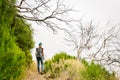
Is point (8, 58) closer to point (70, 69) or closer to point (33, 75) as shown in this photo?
point (33, 75)

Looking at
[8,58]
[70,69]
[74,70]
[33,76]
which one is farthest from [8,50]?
[70,69]

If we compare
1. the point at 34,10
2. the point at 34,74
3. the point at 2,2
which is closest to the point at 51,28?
the point at 34,10

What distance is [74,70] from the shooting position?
24125 mm

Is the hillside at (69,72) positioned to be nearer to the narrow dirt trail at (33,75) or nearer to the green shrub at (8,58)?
the narrow dirt trail at (33,75)

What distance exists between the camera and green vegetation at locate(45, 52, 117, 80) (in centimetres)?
2205

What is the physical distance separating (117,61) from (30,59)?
15173mm

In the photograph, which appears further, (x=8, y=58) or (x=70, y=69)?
(x=70, y=69)

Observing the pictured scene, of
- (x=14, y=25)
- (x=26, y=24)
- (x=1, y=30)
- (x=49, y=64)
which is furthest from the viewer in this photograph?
(x=49, y=64)

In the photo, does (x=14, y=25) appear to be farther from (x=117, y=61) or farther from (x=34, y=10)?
(x=117, y=61)

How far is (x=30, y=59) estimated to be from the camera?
2456 centimetres

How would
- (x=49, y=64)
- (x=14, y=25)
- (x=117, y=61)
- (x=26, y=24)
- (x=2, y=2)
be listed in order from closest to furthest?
(x=2, y=2) < (x=14, y=25) < (x=26, y=24) < (x=49, y=64) < (x=117, y=61)

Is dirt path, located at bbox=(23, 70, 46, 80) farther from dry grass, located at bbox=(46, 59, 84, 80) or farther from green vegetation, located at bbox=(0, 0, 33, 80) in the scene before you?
green vegetation, located at bbox=(0, 0, 33, 80)

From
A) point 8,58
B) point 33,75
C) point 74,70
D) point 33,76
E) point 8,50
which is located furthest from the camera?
point 74,70

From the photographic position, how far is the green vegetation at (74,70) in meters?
22.0
